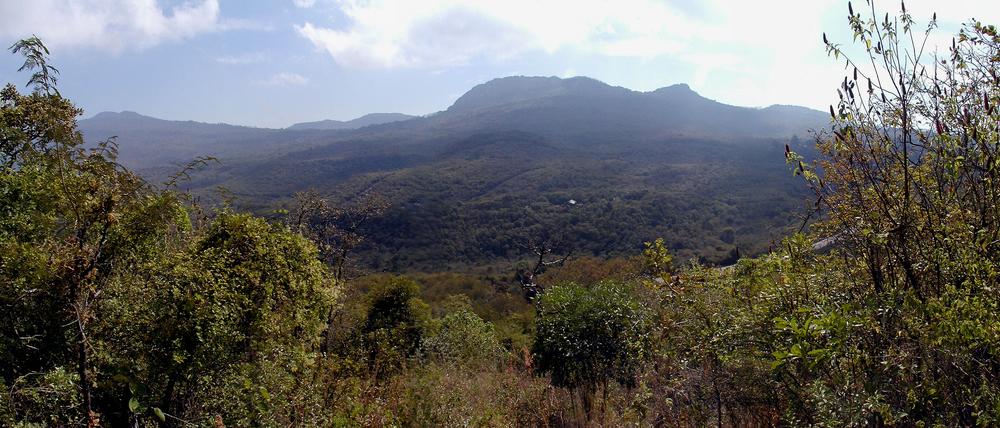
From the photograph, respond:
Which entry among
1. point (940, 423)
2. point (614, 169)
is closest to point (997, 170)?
point (940, 423)

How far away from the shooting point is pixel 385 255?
66.5m

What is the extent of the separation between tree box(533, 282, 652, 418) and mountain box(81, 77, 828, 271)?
15.9m

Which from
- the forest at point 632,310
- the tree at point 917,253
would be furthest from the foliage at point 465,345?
the tree at point 917,253

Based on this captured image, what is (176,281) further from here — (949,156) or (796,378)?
(949,156)

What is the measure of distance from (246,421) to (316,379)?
1.05 meters

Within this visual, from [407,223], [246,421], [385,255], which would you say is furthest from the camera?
Result: [407,223]

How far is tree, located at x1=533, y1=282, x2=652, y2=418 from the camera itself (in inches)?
312

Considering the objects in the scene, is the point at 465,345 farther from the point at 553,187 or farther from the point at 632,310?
the point at 553,187

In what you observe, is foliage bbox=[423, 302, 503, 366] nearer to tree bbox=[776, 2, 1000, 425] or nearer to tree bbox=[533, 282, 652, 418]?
tree bbox=[533, 282, 652, 418]

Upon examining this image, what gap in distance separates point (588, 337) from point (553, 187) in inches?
3994

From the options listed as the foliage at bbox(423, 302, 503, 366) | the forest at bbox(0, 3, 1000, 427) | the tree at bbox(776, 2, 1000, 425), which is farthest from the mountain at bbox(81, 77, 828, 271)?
the tree at bbox(776, 2, 1000, 425)

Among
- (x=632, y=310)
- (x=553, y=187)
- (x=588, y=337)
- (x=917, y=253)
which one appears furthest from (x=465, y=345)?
(x=553, y=187)

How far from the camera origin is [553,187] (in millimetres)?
109000

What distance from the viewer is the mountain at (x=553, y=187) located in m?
68.9
